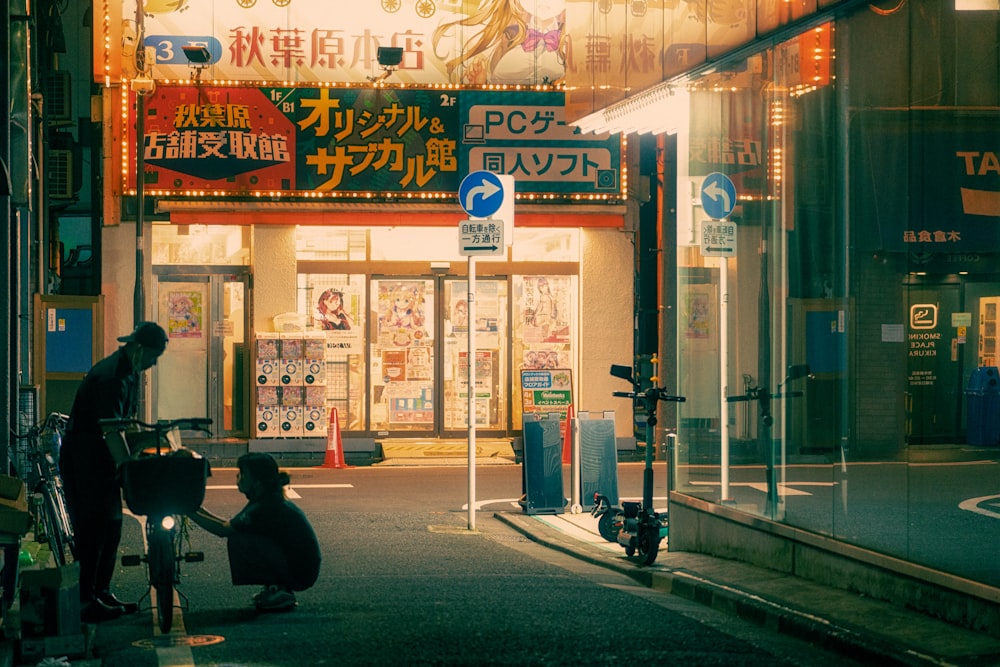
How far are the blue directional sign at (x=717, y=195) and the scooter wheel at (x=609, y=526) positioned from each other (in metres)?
2.88

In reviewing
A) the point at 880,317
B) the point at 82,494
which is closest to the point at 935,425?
the point at 880,317

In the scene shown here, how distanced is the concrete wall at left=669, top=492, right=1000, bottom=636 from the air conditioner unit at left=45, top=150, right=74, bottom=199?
53.8 ft

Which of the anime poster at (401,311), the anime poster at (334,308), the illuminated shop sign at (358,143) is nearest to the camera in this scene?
the illuminated shop sign at (358,143)

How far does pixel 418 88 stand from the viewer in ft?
69.0

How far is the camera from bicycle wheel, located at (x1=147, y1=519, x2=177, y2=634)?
25.5 feet

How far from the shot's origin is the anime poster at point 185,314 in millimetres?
21125

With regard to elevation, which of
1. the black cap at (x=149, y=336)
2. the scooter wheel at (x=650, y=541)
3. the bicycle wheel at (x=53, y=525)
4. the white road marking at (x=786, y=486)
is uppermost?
the black cap at (x=149, y=336)

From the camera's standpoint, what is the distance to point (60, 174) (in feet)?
80.3

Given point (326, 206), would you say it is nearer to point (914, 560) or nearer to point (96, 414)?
point (96, 414)

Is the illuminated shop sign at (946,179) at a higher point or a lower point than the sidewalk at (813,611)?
higher

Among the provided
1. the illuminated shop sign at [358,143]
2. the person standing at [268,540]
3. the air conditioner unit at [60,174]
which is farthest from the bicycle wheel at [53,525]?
the air conditioner unit at [60,174]

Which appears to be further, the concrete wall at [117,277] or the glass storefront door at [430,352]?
the glass storefront door at [430,352]

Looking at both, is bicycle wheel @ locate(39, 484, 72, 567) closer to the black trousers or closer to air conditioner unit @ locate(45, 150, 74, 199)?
the black trousers

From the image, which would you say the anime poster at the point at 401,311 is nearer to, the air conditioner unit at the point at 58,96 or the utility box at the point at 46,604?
the air conditioner unit at the point at 58,96
